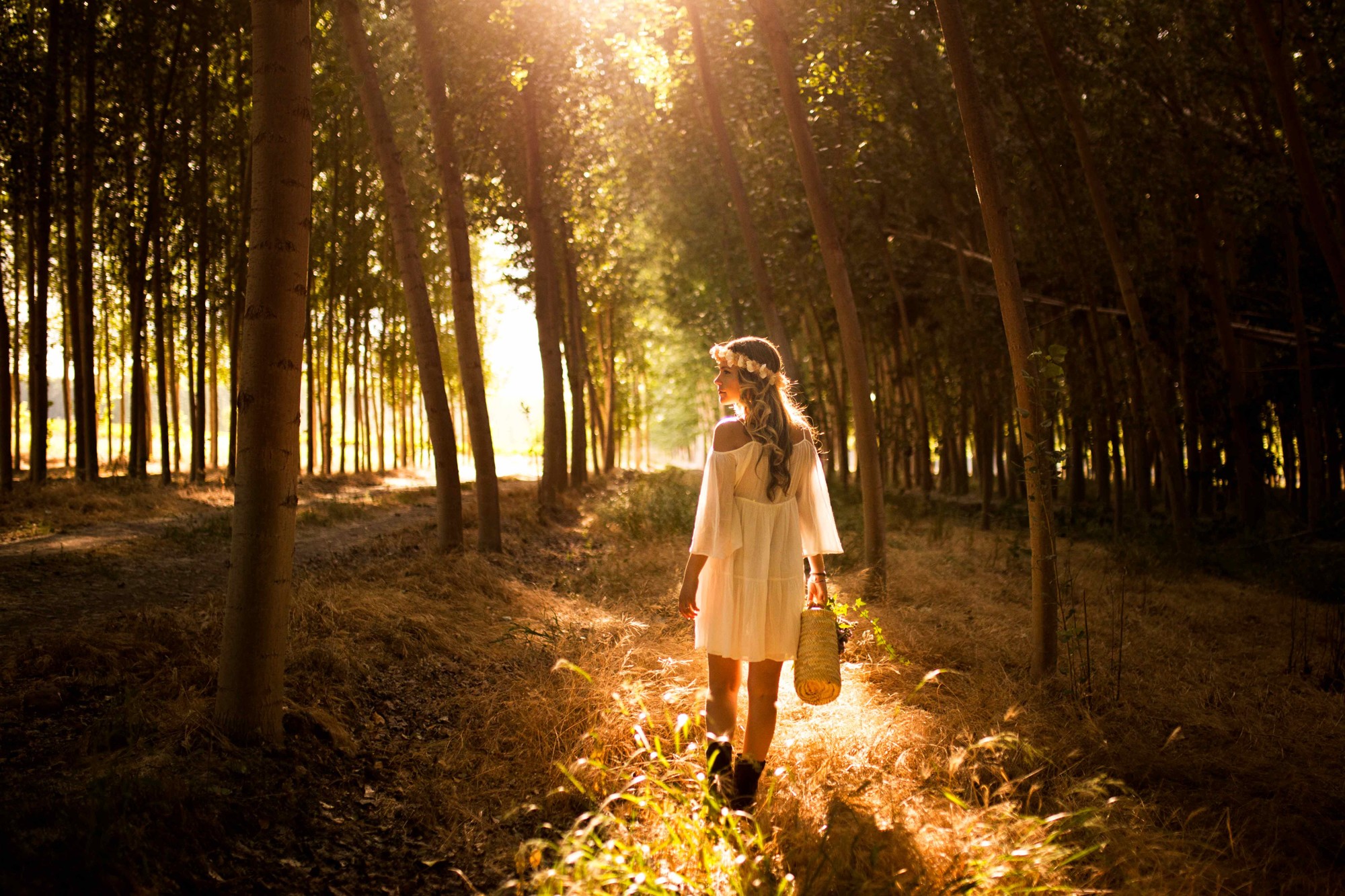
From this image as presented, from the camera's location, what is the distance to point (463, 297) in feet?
35.8

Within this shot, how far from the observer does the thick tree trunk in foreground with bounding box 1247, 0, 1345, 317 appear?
8.98 m

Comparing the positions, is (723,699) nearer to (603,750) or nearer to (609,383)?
(603,750)

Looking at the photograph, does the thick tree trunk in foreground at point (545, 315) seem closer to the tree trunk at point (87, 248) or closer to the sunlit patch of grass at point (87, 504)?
the sunlit patch of grass at point (87, 504)

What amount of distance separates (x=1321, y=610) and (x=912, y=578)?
170 inches

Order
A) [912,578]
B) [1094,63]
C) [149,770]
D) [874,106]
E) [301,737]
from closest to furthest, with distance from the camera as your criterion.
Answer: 1. [149,770]
2. [301,737]
3. [874,106]
4. [912,578]
5. [1094,63]

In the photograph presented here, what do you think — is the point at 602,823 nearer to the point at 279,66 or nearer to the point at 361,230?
the point at 279,66

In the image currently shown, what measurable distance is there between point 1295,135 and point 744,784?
925 centimetres

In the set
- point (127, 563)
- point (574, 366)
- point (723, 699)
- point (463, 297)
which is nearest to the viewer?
point (723, 699)

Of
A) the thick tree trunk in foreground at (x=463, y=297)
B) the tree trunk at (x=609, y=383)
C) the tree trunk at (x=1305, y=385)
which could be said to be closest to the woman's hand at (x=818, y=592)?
the thick tree trunk in foreground at (x=463, y=297)

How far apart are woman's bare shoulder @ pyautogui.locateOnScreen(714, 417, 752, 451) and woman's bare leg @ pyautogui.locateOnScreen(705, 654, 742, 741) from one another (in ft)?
3.44

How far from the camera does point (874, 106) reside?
9.03 m

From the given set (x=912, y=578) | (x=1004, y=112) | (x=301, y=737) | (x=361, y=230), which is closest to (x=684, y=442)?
(x=361, y=230)

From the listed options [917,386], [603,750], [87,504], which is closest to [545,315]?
[87,504]

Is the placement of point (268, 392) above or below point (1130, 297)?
below
